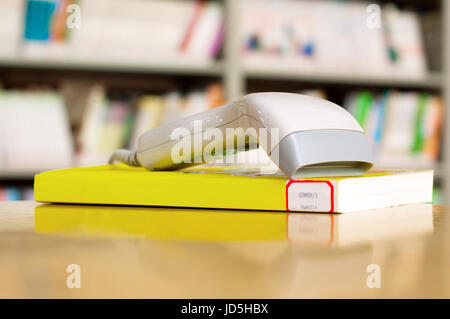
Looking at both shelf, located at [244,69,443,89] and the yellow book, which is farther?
shelf, located at [244,69,443,89]

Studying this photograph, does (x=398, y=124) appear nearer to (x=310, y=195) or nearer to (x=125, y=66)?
(x=125, y=66)

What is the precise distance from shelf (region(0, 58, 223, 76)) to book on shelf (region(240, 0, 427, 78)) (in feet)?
0.47

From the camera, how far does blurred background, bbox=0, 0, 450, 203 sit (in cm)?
164

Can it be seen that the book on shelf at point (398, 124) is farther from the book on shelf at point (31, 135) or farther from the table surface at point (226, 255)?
the table surface at point (226, 255)

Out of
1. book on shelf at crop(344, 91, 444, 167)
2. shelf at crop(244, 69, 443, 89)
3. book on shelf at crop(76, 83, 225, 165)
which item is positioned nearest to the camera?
book on shelf at crop(76, 83, 225, 165)

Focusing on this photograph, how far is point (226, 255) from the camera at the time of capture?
32cm

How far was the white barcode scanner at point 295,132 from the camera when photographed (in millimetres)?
543

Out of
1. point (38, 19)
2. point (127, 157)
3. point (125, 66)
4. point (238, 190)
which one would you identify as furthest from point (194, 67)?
point (238, 190)

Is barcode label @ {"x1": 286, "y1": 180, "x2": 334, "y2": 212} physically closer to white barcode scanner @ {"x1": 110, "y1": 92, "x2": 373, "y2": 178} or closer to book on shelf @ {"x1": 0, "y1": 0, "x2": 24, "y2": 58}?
white barcode scanner @ {"x1": 110, "y1": 92, "x2": 373, "y2": 178}

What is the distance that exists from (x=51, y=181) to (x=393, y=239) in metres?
0.44

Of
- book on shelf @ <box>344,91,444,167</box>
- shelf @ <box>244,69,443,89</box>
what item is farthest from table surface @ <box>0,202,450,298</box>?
book on shelf @ <box>344,91,444,167</box>

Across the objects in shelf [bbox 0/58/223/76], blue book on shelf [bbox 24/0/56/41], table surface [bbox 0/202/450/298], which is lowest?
table surface [bbox 0/202/450/298]

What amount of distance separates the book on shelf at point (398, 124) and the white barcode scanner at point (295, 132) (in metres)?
1.46
